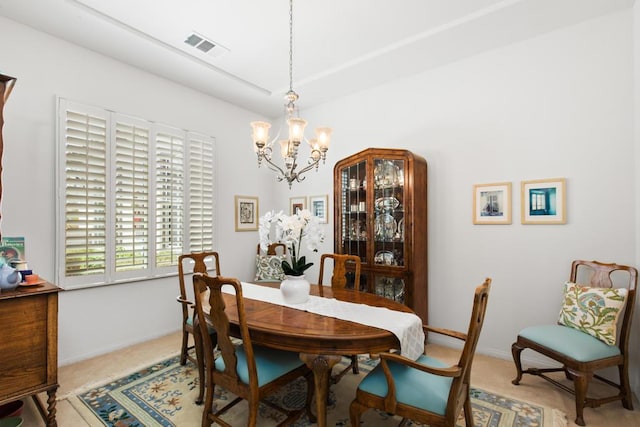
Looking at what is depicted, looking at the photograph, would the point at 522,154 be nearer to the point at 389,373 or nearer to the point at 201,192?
the point at 389,373

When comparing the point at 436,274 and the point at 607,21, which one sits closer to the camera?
the point at 607,21

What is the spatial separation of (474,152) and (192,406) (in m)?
3.32

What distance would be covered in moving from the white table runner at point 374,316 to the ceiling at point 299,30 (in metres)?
2.29

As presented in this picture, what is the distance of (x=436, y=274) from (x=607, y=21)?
2613 millimetres

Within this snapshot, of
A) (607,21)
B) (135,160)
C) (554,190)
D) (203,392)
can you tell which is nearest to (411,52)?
(607,21)

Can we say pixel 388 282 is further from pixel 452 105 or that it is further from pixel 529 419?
pixel 452 105

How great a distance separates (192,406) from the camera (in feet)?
7.41

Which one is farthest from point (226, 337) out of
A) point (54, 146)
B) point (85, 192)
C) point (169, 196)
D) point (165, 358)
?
point (54, 146)

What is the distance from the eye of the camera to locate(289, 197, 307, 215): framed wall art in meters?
4.59

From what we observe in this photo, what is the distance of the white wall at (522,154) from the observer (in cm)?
256

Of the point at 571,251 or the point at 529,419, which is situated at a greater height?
the point at 571,251

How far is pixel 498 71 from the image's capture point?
3062mm

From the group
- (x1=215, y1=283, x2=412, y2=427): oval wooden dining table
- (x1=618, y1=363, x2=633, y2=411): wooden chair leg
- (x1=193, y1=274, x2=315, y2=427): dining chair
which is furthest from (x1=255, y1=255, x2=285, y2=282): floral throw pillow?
(x1=618, y1=363, x2=633, y2=411): wooden chair leg

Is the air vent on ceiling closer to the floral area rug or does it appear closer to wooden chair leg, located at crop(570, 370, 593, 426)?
the floral area rug
